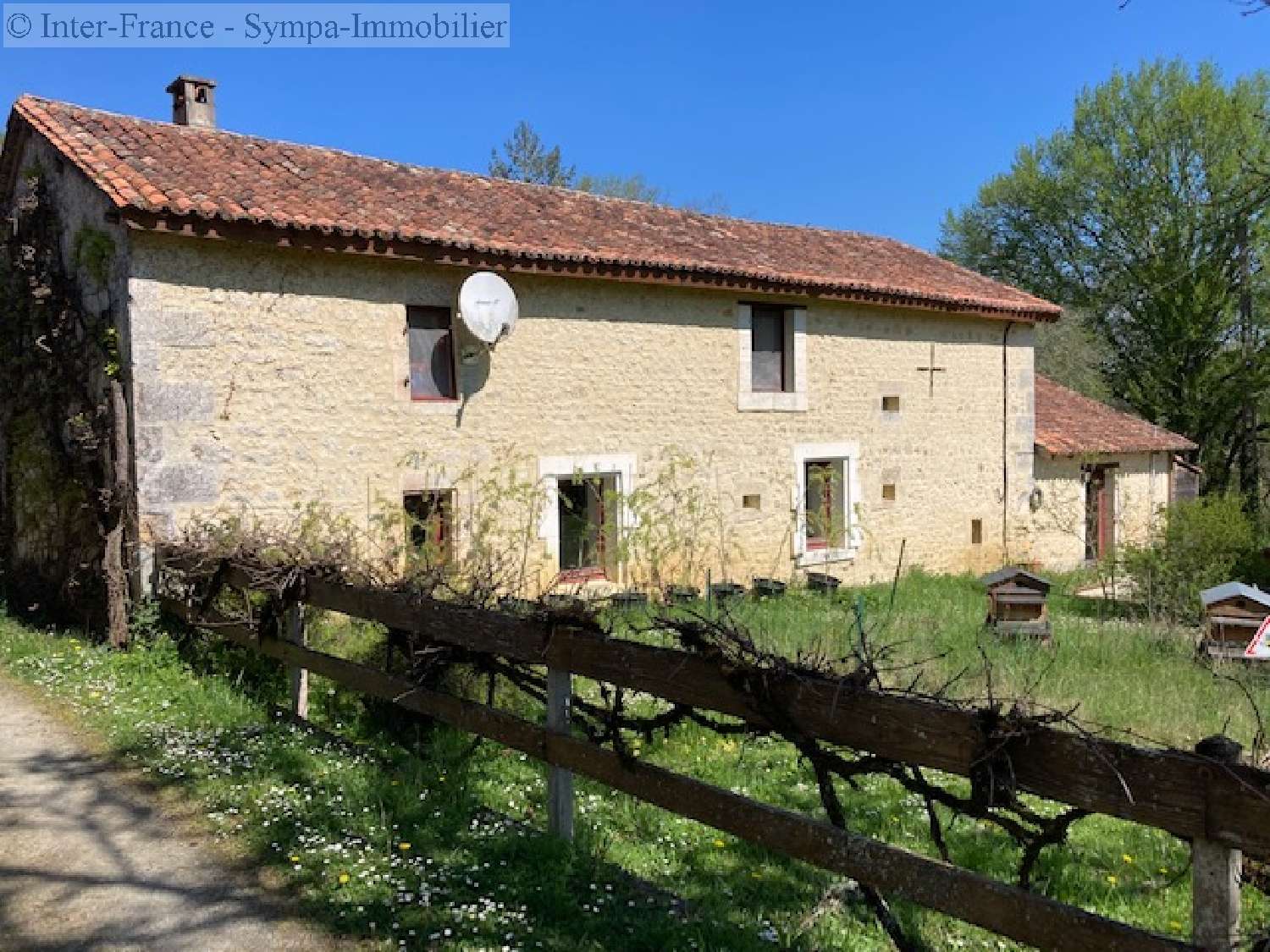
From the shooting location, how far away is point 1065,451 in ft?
54.3

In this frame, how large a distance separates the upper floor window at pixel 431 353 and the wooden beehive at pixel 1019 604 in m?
5.99

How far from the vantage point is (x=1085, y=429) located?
59.1 ft

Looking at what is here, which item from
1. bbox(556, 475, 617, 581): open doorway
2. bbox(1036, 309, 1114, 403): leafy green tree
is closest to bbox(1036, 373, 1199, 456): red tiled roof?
bbox(556, 475, 617, 581): open doorway

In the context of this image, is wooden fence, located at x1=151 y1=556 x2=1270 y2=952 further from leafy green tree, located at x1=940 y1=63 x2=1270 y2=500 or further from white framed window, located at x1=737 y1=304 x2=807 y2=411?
leafy green tree, located at x1=940 y1=63 x2=1270 y2=500

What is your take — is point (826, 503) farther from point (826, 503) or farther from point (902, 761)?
point (902, 761)

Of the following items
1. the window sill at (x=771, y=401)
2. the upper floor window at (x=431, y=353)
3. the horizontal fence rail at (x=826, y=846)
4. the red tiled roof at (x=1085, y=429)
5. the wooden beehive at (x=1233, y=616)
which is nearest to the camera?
the horizontal fence rail at (x=826, y=846)

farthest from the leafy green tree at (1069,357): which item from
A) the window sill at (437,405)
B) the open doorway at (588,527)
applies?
the window sill at (437,405)

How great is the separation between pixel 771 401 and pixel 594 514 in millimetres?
2997

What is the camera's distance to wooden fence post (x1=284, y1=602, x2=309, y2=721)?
5496 mm

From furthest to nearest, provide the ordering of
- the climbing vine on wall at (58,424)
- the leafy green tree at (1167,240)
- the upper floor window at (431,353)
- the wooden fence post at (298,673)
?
1. the leafy green tree at (1167,240)
2. the upper floor window at (431,353)
3. the climbing vine on wall at (58,424)
4. the wooden fence post at (298,673)

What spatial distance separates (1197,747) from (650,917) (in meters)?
1.81

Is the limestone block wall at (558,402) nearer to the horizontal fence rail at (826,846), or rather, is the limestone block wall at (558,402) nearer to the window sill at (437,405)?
the window sill at (437,405)

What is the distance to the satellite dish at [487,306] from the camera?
9.72m

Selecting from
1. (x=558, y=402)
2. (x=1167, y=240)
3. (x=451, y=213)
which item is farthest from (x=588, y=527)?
(x=1167, y=240)
